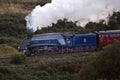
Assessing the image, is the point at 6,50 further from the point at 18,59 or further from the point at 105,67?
the point at 105,67

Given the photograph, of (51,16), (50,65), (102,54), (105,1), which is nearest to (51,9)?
(51,16)

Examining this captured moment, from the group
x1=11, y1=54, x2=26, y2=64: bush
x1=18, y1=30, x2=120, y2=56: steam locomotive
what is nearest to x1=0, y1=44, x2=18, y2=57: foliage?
x1=18, y1=30, x2=120, y2=56: steam locomotive

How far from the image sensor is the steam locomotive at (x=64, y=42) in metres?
41.5

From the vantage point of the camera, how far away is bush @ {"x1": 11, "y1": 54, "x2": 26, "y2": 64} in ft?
124

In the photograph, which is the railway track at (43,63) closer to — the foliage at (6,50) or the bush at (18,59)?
the bush at (18,59)

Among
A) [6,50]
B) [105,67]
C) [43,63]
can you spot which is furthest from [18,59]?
[105,67]

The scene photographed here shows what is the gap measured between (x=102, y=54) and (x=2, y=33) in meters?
32.3

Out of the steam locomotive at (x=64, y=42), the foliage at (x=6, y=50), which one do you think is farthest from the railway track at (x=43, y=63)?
the foliage at (x=6, y=50)

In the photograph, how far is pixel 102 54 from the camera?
29.2 meters

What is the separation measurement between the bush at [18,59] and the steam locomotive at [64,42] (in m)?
3.07

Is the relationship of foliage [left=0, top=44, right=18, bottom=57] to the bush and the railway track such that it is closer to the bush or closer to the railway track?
the bush

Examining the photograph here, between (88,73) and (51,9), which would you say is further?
(51,9)

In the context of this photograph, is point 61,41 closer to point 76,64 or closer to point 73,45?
point 73,45

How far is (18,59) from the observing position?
37.9m
